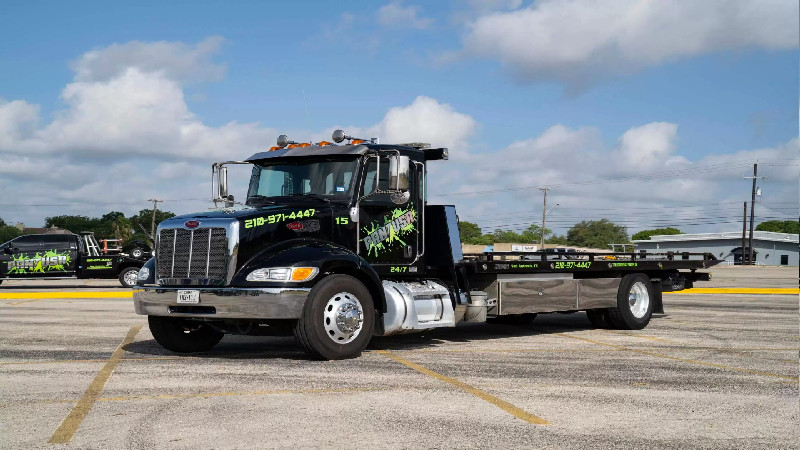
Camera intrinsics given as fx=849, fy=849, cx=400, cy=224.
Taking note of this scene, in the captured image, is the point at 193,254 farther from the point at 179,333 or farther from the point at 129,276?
the point at 129,276

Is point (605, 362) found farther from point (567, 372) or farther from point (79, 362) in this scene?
point (79, 362)

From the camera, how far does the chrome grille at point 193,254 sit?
31.8 feet

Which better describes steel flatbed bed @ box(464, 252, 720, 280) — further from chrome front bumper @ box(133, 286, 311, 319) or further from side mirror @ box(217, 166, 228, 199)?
side mirror @ box(217, 166, 228, 199)

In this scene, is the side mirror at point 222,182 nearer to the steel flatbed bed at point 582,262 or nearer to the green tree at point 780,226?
the steel flatbed bed at point 582,262

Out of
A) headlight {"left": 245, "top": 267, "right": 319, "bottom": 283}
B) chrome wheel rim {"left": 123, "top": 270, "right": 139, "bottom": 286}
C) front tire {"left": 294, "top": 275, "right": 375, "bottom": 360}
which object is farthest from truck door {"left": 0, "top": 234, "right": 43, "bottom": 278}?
front tire {"left": 294, "top": 275, "right": 375, "bottom": 360}

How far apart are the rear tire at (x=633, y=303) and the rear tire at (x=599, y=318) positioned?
11cm

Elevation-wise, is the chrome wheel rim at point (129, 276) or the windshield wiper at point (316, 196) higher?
the windshield wiper at point (316, 196)

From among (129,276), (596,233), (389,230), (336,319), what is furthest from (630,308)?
(596,233)

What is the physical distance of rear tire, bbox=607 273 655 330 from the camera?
555 inches

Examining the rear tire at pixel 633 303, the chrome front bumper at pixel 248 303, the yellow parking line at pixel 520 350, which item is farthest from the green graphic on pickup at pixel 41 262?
the yellow parking line at pixel 520 350

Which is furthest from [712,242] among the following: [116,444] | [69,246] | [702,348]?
[116,444]

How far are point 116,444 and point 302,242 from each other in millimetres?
4687

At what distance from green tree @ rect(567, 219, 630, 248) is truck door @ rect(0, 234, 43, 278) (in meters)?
110

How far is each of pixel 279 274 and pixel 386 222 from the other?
2.02 meters
